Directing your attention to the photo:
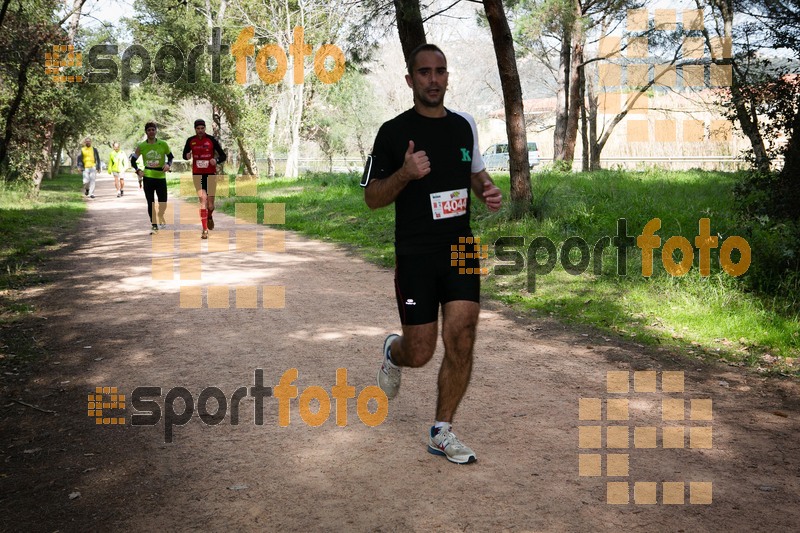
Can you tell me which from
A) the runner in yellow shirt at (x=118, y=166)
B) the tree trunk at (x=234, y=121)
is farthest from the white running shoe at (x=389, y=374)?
the tree trunk at (x=234, y=121)

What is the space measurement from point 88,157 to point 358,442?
2590 centimetres

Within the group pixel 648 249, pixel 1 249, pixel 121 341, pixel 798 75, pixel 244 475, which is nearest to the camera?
pixel 244 475

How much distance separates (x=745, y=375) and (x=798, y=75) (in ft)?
13.5

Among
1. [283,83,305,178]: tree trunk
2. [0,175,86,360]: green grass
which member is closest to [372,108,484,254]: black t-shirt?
[0,175,86,360]: green grass

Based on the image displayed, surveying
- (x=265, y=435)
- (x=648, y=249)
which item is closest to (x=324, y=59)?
(x=648, y=249)

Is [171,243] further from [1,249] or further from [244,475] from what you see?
[244,475]

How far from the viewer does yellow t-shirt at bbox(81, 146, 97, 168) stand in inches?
1059

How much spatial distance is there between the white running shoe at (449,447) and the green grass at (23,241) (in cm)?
423

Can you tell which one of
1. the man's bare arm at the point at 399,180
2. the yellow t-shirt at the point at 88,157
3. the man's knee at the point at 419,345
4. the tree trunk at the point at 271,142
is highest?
the tree trunk at the point at 271,142

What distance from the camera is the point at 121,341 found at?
22.9 ft

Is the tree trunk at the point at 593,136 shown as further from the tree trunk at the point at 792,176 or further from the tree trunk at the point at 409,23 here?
the tree trunk at the point at 792,176

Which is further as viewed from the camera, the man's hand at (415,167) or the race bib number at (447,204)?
the race bib number at (447,204)

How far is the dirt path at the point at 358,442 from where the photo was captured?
3.58 metres

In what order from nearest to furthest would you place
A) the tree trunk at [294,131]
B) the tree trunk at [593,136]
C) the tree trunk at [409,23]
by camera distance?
the tree trunk at [409,23], the tree trunk at [593,136], the tree trunk at [294,131]
